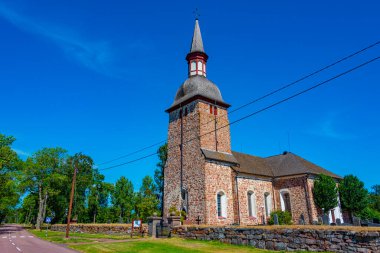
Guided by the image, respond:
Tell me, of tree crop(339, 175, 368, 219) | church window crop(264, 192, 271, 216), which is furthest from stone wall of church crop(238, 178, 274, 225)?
tree crop(339, 175, 368, 219)

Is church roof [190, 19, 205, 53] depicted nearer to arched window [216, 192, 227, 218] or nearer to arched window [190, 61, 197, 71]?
arched window [190, 61, 197, 71]

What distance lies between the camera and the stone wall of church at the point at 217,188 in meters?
26.7

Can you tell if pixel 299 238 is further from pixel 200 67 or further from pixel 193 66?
pixel 193 66

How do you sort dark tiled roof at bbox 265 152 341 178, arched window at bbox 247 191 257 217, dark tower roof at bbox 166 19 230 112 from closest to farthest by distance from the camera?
1. arched window at bbox 247 191 257 217
2. dark tower roof at bbox 166 19 230 112
3. dark tiled roof at bbox 265 152 341 178

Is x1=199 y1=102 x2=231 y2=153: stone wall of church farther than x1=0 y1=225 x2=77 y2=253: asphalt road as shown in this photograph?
Yes

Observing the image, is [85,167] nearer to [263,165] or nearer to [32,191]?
[32,191]

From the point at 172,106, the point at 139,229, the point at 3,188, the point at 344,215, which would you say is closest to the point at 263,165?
the point at 344,215

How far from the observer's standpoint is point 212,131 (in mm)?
30969

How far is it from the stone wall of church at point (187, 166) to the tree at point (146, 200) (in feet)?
52.4

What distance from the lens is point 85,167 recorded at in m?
64.6

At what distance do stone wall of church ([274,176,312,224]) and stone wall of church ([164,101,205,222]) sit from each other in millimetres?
10913

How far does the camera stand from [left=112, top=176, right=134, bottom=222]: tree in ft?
204

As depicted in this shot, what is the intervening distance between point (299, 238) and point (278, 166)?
23.5 meters

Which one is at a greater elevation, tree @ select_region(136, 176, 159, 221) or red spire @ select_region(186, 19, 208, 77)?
red spire @ select_region(186, 19, 208, 77)
